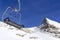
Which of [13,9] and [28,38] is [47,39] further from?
[13,9]

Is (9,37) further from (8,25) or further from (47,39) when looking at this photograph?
(8,25)

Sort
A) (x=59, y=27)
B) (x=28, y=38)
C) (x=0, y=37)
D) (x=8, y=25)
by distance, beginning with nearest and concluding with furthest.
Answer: (x=0, y=37) → (x=28, y=38) → (x=8, y=25) → (x=59, y=27)

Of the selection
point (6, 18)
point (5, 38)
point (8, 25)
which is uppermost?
point (6, 18)

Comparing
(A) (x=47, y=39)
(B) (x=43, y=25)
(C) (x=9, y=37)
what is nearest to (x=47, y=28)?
(B) (x=43, y=25)

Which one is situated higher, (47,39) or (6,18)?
(6,18)

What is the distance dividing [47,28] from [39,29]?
2.65ft

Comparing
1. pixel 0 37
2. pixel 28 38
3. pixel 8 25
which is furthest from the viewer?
pixel 8 25

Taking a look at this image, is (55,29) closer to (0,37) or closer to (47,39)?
(47,39)

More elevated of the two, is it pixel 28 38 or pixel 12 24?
pixel 12 24

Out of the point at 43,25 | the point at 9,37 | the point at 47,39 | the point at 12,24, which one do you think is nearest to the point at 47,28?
the point at 43,25

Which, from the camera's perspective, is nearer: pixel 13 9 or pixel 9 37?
pixel 9 37

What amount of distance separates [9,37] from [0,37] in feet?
2.47

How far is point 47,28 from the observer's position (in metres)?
19.8

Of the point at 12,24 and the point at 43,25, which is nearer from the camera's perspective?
the point at 12,24
